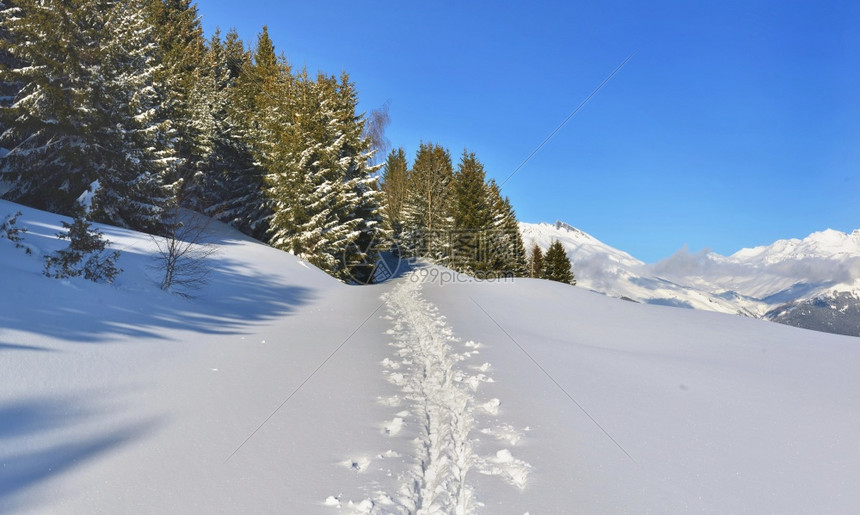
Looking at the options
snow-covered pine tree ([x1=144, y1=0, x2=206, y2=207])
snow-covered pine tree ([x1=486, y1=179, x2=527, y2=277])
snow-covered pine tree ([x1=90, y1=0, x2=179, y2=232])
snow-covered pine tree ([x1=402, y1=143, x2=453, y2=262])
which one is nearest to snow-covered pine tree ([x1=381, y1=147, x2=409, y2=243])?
snow-covered pine tree ([x1=402, y1=143, x2=453, y2=262])

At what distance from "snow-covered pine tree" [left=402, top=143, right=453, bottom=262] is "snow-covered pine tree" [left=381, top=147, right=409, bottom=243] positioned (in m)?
3.32

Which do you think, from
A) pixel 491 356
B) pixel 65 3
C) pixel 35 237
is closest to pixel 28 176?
pixel 65 3

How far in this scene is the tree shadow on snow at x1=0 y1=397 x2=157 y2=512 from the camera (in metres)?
3.06

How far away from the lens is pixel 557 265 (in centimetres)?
4641

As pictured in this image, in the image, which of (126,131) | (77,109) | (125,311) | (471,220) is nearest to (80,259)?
(125,311)

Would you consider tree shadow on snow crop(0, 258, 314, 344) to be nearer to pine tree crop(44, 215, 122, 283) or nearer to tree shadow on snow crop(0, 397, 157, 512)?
pine tree crop(44, 215, 122, 283)

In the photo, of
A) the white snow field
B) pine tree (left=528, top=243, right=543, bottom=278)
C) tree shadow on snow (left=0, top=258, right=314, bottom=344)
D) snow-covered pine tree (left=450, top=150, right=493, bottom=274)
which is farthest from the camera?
pine tree (left=528, top=243, right=543, bottom=278)

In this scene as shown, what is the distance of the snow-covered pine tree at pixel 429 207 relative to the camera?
38.0 metres

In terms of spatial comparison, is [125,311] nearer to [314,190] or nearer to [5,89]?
[314,190]

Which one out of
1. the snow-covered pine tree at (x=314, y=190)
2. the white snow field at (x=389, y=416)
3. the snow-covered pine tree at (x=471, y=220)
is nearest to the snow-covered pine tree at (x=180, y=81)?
the snow-covered pine tree at (x=314, y=190)

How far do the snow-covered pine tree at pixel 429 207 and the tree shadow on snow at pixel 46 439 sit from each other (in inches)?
1255

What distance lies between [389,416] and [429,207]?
1367 inches

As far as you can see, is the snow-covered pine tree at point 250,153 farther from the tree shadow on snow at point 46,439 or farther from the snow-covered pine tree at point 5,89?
the tree shadow on snow at point 46,439

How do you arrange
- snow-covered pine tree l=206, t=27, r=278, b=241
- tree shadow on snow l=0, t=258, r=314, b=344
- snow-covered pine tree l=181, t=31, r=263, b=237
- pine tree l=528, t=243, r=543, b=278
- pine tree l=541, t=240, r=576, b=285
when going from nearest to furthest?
tree shadow on snow l=0, t=258, r=314, b=344 < snow-covered pine tree l=206, t=27, r=278, b=241 < snow-covered pine tree l=181, t=31, r=263, b=237 < pine tree l=541, t=240, r=576, b=285 < pine tree l=528, t=243, r=543, b=278
